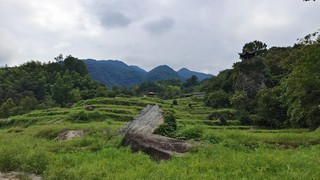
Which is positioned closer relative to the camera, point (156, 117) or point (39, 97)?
point (156, 117)

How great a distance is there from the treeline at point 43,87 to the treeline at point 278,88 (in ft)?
108

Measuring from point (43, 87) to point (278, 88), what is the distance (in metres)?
79.5

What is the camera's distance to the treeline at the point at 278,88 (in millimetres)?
23656

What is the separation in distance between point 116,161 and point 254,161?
197 inches

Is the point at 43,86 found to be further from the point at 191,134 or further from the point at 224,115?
the point at 191,134

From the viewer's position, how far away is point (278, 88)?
43.6 m

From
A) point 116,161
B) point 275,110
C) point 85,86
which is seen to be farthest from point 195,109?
point 116,161

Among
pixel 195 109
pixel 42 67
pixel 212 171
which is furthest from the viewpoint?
pixel 42 67

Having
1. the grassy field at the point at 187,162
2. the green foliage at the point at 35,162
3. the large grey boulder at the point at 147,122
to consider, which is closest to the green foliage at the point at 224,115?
the large grey boulder at the point at 147,122

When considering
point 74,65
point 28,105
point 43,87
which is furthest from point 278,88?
point 74,65

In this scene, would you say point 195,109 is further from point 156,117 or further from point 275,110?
point 156,117

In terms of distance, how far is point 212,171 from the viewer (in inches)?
384

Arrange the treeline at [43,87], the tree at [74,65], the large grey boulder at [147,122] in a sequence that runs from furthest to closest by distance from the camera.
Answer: the tree at [74,65] < the treeline at [43,87] < the large grey boulder at [147,122]

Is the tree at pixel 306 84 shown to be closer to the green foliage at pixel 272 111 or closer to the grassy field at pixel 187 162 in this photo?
the grassy field at pixel 187 162
